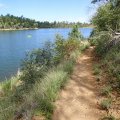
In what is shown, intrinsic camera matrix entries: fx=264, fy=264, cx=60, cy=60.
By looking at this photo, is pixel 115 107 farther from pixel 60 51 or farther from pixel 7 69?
pixel 7 69

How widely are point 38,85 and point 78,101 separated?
205 centimetres

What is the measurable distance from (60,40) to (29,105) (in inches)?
638

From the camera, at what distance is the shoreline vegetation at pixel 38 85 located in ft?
24.6

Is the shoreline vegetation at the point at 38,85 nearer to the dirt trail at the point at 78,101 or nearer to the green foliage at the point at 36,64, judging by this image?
the green foliage at the point at 36,64

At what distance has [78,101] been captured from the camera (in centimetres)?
826

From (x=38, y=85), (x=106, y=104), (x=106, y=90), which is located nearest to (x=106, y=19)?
(x=38, y=85)

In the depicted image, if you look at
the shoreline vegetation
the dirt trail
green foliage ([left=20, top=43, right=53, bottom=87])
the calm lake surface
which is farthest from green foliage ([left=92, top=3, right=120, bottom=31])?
the dirt trail

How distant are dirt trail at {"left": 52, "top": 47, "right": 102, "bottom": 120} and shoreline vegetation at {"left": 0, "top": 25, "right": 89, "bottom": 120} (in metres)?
0.24

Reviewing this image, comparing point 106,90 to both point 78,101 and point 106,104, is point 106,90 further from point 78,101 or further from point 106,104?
point 106,104

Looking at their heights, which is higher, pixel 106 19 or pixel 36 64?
pixel 106 19

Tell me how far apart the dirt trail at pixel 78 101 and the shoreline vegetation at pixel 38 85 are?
0.80 feet

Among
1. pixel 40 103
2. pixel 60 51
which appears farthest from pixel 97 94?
pixel 60 51

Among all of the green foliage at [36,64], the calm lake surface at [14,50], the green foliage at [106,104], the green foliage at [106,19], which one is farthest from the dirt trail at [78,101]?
the green foliage at [106,19]

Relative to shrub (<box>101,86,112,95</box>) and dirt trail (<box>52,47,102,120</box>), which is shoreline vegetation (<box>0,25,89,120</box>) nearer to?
dirt trail (<box>52,47,102,120</box>)
